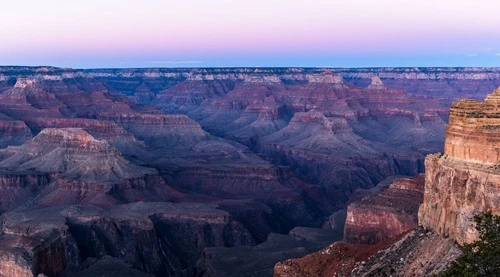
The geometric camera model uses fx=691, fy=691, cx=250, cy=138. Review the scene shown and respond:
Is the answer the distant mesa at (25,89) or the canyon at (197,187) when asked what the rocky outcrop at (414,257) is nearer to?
the canyon at (197,187)

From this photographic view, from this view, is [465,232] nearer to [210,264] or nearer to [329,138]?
[210,264]

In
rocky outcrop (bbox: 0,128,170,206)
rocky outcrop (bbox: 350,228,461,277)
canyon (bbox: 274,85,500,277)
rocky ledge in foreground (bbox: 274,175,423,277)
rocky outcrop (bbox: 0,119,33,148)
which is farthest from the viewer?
rocky outcrop (bbox: 0,119,33,148)

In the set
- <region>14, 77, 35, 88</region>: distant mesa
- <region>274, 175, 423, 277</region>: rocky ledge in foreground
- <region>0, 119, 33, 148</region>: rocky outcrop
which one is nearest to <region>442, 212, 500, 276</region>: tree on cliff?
<region>274, 175, 423, 277</region>: rocky ledge in foreground

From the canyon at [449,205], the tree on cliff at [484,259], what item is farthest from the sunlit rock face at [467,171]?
the tree on cliff at [484,259]

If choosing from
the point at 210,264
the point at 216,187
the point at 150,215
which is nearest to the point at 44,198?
the point at 150,215

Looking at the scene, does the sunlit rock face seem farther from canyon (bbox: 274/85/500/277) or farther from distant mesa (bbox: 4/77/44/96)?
A: distant mesa (bbox: 4/77/44/96)

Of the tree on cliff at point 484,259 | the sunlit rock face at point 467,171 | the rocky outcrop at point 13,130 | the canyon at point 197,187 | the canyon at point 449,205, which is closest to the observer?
the tree on cliff at point 484,259
